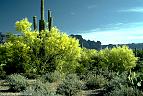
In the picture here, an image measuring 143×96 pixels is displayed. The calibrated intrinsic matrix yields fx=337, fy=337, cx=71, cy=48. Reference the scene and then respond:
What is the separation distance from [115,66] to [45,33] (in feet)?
75.9

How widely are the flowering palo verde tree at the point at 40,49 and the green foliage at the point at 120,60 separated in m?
20.6

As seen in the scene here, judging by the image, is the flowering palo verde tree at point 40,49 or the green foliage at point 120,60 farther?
the green foliage at point 120,60

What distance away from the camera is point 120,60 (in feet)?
190

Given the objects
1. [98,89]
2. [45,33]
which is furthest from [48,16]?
[98,89]

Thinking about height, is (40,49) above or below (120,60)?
above

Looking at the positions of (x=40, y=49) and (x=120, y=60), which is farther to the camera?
(x=120, y=60)

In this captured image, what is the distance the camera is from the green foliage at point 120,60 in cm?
5741

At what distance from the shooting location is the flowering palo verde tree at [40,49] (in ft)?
119

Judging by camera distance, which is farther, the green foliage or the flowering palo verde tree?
the green foliage

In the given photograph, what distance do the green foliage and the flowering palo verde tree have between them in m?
20.6

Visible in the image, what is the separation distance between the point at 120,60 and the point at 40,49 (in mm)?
24233

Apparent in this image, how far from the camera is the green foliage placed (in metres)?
57.4

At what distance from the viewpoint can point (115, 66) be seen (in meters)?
58.0

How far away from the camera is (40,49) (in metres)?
36.9
